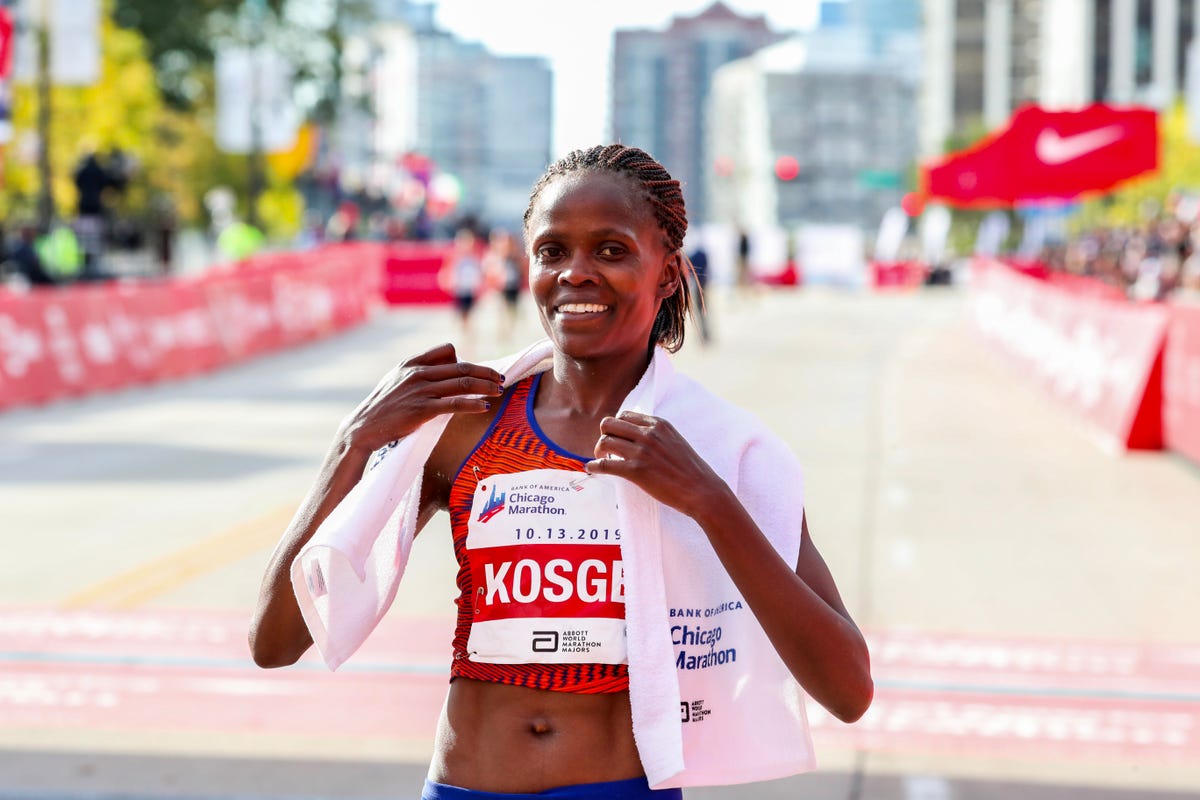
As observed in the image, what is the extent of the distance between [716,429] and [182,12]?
194ft

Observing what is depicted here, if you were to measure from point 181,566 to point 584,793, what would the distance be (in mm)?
7827

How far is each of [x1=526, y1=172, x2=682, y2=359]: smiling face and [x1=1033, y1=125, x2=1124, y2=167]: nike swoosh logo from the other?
2300cm

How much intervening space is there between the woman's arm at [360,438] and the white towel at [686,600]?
41mm

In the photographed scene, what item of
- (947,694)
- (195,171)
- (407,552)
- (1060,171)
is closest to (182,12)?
(195,171)

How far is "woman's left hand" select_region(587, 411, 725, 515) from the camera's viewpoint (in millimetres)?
2412

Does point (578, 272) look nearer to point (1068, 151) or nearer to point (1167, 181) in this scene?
point (1068, 151)

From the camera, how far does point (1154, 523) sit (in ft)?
39.0

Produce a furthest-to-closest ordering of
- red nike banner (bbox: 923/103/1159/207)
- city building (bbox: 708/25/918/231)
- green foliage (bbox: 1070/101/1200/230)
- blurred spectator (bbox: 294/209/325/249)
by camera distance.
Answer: city building (bbox: 708/25/918/231) → green foliage (bbox: 1070/101/1200/230) → blurred spectator (bbox: 294/209/325/249) → red nike banner (bbox: 923/103/1159/207)

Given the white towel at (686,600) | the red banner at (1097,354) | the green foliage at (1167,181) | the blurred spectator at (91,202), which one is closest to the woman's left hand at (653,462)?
the white towel at (686,600)

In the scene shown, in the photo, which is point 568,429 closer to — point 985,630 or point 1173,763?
point 1173,763

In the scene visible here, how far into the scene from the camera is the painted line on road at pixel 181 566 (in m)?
9.20

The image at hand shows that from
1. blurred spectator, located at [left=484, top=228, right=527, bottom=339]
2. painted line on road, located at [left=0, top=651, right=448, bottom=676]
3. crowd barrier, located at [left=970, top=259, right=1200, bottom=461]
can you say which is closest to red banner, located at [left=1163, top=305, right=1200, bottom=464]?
crowd barrier, located at [left=970, top=259, right=1200, bottom=461]

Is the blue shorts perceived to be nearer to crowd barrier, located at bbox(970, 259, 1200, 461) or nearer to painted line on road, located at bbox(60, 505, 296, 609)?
painted line on road, located at bbox(60, 505, 296, 609)

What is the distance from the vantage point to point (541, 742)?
8.50 ft
